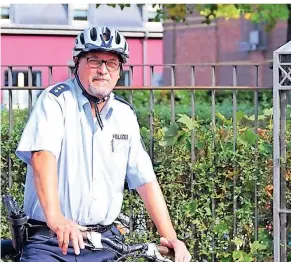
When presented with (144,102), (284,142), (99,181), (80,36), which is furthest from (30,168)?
(144,102)

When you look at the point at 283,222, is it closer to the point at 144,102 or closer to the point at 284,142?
the point at 284,142

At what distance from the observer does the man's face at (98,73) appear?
3889mm

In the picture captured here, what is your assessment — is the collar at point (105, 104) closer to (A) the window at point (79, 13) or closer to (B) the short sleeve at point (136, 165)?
(B) the short sleeve at point (136, 165)

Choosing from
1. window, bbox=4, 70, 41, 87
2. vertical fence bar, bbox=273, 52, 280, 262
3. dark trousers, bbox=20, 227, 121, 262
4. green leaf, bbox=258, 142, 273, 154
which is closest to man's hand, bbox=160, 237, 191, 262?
dark trousers, bbox=20, 227, 121, 262

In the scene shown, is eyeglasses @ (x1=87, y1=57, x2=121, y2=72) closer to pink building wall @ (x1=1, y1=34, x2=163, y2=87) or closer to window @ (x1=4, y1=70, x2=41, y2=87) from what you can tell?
window @ (x1=4, y1=70, x2=41, y2=87)

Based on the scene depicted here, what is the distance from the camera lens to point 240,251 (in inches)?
239

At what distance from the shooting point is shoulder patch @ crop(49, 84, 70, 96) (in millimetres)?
3943

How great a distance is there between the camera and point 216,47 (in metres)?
28.5

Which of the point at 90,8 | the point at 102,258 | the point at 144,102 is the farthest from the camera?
the point at 90,8

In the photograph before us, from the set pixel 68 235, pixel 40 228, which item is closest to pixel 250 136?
pixel 40 228

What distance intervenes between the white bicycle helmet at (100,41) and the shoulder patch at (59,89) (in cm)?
15

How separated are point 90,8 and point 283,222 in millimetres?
18077

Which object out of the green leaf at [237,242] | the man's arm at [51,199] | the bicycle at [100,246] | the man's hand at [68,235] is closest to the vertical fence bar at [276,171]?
the green leaf at [237,242]

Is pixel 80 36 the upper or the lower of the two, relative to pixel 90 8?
lower
